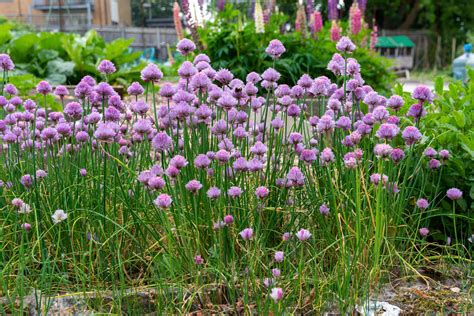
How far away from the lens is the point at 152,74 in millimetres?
1772

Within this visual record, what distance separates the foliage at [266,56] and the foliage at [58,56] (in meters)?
1.63

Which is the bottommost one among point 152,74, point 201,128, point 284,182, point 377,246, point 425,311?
point 425,311

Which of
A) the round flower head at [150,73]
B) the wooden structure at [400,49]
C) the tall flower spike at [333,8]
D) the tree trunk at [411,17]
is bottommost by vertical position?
the wooden structure at [400,49]

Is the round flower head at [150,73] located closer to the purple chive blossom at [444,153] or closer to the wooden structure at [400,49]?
the purple chive blossom at [444,153]

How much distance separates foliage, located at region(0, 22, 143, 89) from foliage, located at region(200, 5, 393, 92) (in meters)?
1.63

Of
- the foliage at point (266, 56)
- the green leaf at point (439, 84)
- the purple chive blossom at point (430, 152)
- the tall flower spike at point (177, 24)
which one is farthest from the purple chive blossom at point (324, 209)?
the tall flower spike at point (177, 24)

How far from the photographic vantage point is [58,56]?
6770 mm

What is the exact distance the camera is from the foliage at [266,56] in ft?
16.2

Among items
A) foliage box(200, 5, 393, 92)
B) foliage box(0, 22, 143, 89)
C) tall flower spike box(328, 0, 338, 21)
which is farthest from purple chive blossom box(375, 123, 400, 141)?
foliage box(0, 22, 143, 89)

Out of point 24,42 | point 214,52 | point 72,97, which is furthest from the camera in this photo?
point 24,42

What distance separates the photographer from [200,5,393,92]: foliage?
4930 millimetres

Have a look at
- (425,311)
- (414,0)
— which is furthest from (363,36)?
(414,0)

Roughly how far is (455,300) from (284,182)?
2.03 feet

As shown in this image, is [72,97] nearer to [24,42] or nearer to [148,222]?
[24,42]
